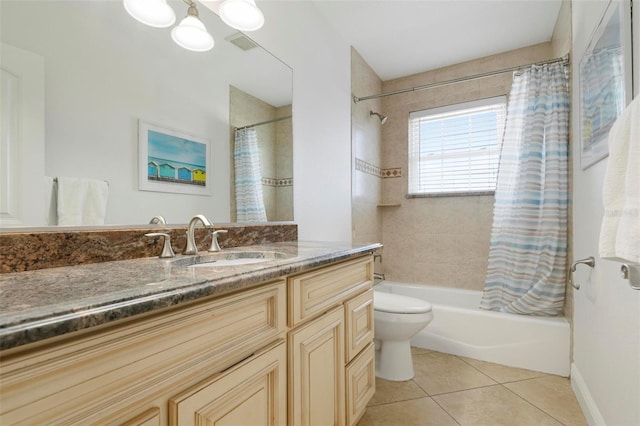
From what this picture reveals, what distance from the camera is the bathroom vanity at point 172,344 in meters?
0.43

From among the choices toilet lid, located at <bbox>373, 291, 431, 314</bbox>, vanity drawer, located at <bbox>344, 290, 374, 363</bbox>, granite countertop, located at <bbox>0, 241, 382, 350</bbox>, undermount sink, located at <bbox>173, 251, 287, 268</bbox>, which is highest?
granite countertop, located at <bbox>0, 241, 382, 350</bbox>

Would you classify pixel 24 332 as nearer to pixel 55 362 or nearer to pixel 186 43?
pixel 55 362

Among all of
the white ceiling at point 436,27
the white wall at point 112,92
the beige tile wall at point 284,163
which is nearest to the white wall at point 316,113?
the beige tile wall at point 284,163

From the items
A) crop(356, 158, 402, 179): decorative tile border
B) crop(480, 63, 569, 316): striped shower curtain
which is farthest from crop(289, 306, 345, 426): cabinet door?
crop(356, 158, 402, 179): decorative tile border

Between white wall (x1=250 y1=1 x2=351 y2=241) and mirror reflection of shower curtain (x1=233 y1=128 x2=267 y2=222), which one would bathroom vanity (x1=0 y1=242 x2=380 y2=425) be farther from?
white wall (x1=250 y1=1 x2=351 y2=241)

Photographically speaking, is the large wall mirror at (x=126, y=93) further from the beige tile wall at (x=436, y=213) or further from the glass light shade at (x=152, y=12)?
the beige tile wall at (x=436, y=213)

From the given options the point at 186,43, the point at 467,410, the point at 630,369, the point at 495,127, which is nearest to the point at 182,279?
the point at 186,43

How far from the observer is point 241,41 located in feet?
5.18

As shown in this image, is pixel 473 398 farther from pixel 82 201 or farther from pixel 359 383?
pixel 82 201

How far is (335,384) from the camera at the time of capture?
46.4 inches

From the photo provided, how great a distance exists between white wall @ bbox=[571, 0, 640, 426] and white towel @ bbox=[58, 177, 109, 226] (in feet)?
5.81

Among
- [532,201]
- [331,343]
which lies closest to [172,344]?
[331,343]

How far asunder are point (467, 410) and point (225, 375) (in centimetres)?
151

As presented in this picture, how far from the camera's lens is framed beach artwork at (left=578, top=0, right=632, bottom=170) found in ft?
3.56
